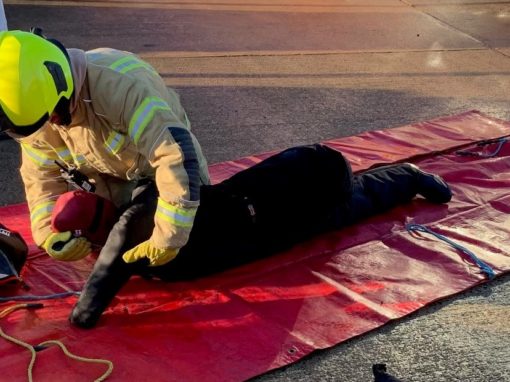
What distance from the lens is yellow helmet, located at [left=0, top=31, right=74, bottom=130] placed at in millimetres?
2295

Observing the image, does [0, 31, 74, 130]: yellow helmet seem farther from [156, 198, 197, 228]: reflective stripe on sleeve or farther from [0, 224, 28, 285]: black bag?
[0, 224, 28, 285]: black bag

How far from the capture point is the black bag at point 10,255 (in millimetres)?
2875

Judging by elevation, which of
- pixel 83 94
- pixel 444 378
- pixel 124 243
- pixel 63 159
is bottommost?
pixel 444 378

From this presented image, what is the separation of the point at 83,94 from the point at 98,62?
137mm

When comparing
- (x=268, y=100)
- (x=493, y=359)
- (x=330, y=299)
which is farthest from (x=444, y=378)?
(x=268, y=100)

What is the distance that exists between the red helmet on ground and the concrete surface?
38.2 inches

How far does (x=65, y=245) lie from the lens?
113 inches

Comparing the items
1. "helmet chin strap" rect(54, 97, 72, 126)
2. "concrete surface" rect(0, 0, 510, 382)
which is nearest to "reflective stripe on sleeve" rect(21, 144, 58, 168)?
"helmet chin strap" rect(54, 97, 72, 126)

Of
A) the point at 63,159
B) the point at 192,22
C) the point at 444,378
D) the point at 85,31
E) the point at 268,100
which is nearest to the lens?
the point at 444,378

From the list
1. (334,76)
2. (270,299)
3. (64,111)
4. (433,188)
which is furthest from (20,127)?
(334,76)

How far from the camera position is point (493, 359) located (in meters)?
2.60

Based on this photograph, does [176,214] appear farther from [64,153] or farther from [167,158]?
[64,153]

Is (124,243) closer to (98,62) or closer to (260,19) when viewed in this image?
(98,62)

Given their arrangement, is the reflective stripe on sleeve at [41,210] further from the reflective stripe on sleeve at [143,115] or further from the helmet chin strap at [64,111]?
the reflective stripe on sleeve at [143,115]
